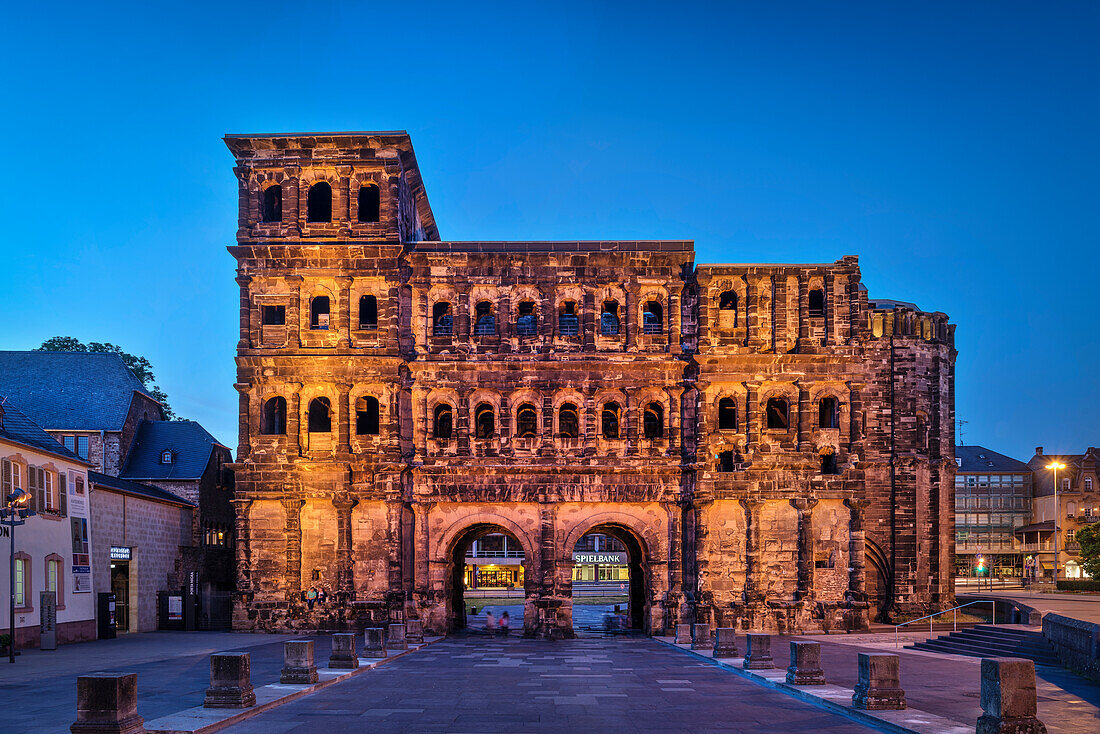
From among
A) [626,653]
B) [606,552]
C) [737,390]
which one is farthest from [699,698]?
[606,552]

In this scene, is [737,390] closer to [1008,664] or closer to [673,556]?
[673,556]

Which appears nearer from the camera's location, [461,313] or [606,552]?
[461,313]

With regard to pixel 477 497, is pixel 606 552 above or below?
below

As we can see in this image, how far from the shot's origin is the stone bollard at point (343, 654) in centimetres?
2503

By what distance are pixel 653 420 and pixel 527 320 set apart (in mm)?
7877

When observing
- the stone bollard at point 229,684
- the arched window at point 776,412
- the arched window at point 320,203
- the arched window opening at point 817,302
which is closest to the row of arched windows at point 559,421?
the arched window at point 776,412

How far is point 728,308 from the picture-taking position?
44625mm

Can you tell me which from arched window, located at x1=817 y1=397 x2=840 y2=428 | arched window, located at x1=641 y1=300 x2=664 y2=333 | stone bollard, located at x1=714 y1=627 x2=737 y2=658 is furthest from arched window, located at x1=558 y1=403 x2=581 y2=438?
stone bollard, located at x1=714 y1=627 x2=737 y2=658

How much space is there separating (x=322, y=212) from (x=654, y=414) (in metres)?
18.8

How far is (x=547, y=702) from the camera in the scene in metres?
19.6

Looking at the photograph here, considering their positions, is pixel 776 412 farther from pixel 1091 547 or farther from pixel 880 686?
pixel 1091 547

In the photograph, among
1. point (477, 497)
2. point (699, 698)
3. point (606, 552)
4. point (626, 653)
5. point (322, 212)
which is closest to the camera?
point (699, 698)

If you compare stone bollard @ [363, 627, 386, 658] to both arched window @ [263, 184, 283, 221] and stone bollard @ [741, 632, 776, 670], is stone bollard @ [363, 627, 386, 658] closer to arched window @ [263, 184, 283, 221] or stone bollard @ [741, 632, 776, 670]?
stone bollard @ [741, 632, 776, 670]

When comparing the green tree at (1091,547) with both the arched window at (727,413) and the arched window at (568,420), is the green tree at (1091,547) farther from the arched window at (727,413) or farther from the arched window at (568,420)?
the arched window at (568,420)
